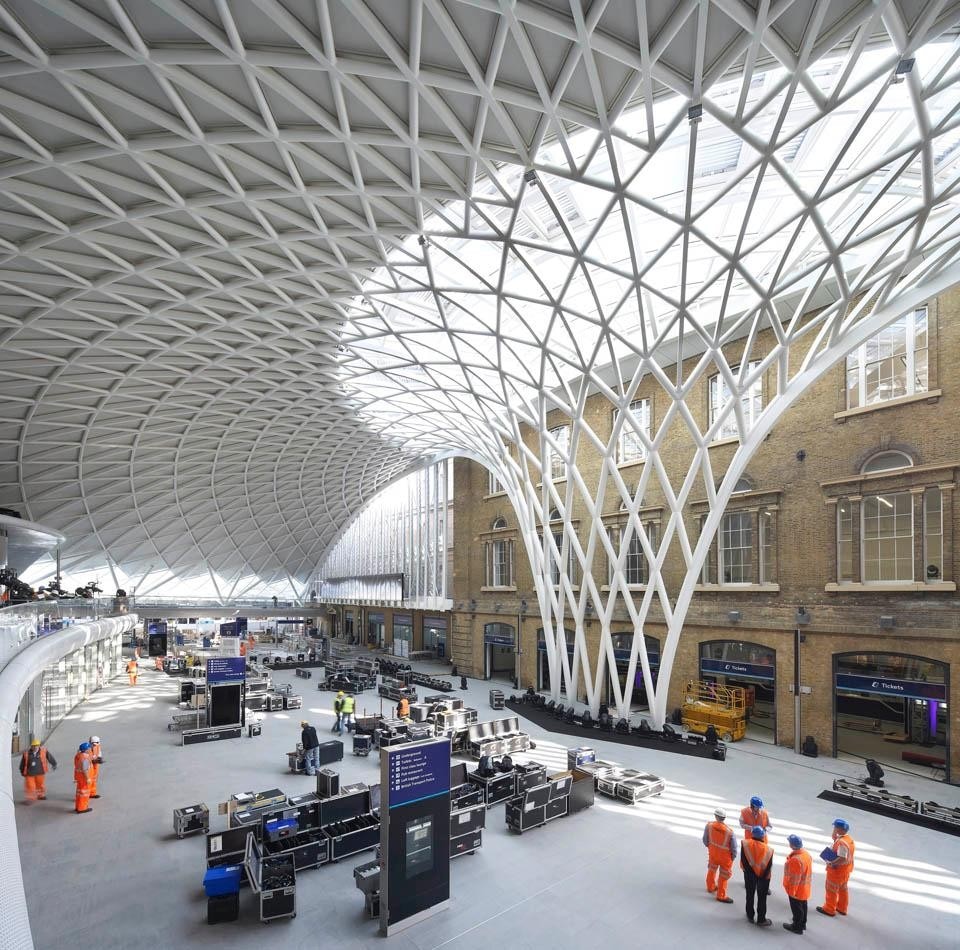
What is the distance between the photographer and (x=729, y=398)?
1046 inches

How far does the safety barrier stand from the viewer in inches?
145

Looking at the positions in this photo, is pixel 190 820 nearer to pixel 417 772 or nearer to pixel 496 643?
pixel 417 772

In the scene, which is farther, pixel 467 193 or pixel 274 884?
pixel 467 193

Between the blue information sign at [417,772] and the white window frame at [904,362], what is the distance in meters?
20.2

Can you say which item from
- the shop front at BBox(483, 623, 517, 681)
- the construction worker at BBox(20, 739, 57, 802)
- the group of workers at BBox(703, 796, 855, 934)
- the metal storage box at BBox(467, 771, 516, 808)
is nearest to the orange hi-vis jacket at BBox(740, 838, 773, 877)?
the group of workers at BBox(703, 796, 855, 934)

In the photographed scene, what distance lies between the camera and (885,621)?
21.8m

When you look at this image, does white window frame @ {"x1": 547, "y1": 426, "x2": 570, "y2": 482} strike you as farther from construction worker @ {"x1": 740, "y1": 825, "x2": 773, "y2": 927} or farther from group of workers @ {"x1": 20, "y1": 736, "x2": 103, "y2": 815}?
construction worker @ {"x1": 740, "y1": 825, "x2": 773, "y2": 927}

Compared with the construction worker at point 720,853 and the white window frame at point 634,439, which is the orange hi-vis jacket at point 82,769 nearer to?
the construction worker at point 720,853

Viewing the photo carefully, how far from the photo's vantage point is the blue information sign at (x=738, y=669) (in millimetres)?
25844

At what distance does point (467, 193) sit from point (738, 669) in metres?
21.6

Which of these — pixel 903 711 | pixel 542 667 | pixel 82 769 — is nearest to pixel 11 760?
pixel 82 769

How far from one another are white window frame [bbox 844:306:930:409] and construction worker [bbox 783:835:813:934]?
17177mm

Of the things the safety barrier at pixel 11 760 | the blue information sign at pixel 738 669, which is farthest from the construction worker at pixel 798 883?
the blue information sign at pixel 738 669

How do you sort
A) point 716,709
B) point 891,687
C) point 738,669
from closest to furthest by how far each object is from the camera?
point 891,687
point 716,709
point 738,669
